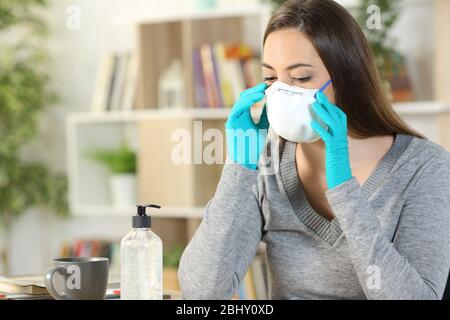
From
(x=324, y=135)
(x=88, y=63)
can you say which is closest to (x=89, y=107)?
(x=88, y=63)

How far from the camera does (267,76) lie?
5.11 feet

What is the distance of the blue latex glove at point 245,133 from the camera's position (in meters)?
1.49

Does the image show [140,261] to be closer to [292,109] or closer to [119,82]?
[292,109]

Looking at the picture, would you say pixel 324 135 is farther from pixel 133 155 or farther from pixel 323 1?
pixel 133 155

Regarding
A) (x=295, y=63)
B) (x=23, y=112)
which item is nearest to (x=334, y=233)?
(x=295, y=63)

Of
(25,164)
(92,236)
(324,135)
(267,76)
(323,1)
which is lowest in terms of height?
(92,236)

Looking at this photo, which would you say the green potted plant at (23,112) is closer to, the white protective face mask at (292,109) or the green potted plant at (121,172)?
the green potted plant at (121,172)

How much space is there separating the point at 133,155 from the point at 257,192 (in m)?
2.10

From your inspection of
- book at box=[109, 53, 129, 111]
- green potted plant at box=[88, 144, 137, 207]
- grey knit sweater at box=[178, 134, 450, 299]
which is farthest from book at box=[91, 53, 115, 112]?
grey knit sweater at box=[178, 134, 450, 299]

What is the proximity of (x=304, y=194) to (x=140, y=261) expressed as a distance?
47 cm

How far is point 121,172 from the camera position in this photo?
3.72 m

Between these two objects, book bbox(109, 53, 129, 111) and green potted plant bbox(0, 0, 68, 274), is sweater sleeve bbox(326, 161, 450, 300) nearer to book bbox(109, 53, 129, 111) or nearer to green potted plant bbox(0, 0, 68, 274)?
book bbox(109, 53, 129, 111)

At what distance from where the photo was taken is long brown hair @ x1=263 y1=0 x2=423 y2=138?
1.57m

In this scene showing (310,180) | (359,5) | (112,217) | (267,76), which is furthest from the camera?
(112,217)
